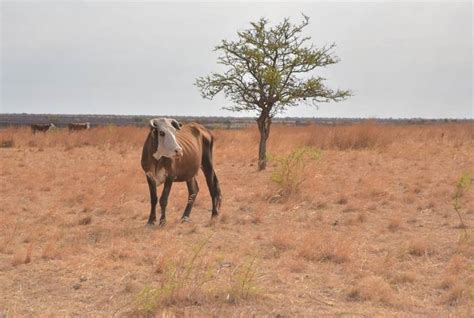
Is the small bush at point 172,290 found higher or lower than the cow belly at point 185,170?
lower

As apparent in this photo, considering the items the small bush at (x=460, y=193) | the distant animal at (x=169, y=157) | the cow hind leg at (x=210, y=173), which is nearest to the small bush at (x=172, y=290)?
the distant animal at (x=169, y=157)

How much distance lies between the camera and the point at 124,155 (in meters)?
22.0

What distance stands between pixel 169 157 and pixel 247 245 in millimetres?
2088

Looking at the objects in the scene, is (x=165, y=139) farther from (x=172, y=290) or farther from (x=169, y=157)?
(x=172, y=290)

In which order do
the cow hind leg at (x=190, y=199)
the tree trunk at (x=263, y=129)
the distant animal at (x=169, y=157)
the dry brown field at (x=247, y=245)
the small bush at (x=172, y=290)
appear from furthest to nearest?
the tree trunk at (x=263, y=129) < the cow hind leg at (x=190, y=199) < the distant animal at (x=169, y=157) < the dry brown field at (x=247, y=245) < the small bush at (x=172, y=290)

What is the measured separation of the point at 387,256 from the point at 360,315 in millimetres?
2056

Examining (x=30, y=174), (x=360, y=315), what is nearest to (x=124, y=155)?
(x=30, y=174)

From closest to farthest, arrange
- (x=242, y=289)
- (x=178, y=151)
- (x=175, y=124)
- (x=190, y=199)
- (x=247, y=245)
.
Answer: (x=242, y=289)
(x=247, y=245)
(x=178, y=151)
(x=175, y=124)
(x=190, y=199)

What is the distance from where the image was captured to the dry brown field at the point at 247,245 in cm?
535

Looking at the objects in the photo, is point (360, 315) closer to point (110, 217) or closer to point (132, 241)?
point (132, 241)

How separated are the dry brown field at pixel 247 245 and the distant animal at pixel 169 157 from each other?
544 mm

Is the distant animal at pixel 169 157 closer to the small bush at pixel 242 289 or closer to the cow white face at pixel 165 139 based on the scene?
the cow white face at pixel 165 139

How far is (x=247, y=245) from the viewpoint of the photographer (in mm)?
7910

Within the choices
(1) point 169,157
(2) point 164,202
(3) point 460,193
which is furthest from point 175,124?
(3) point 460,193
